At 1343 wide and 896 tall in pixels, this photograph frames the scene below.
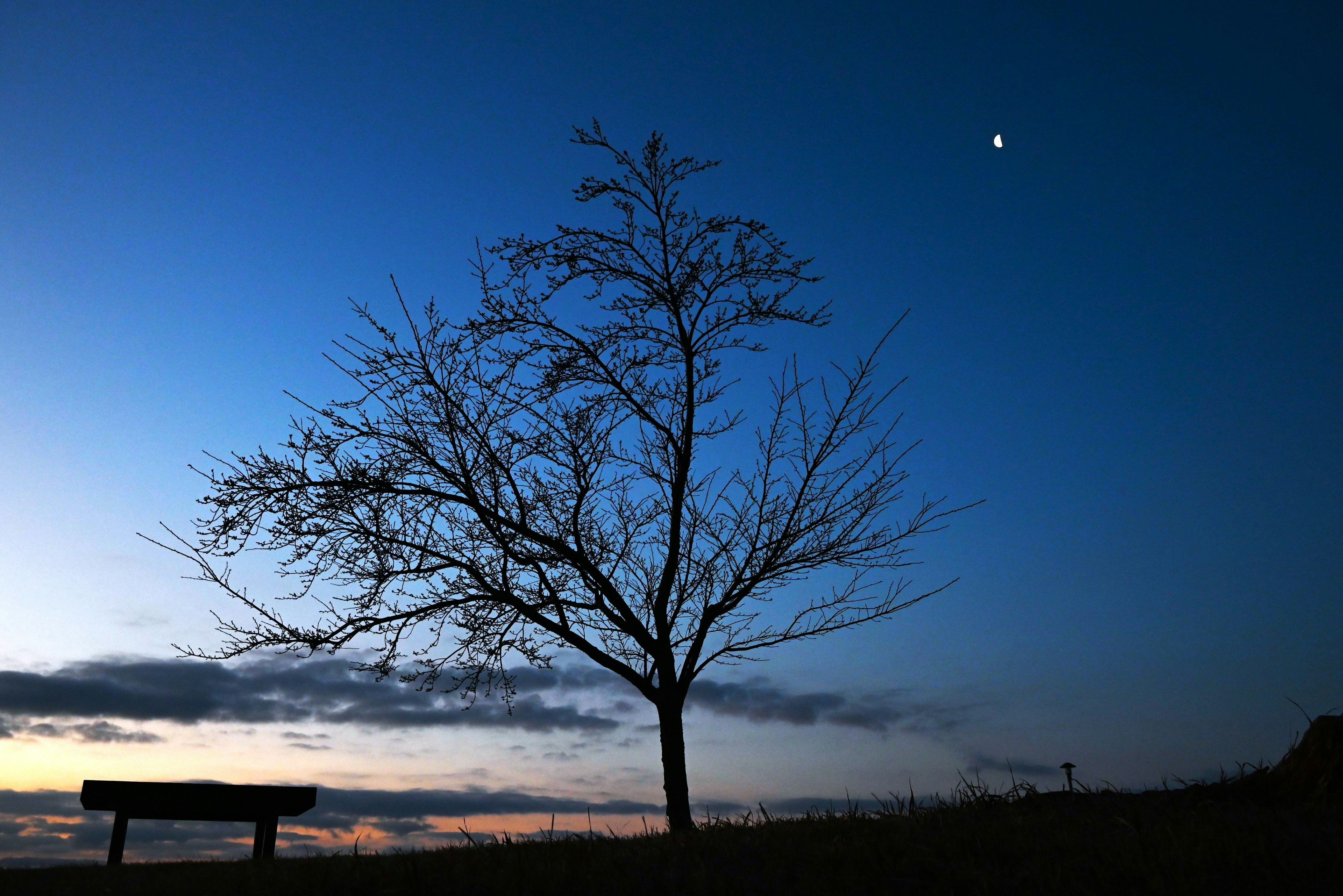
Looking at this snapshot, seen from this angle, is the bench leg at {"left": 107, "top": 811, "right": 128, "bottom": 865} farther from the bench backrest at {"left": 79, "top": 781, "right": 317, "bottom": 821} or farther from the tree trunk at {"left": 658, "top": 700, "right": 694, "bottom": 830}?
the tree trunk at {"left": 658, "top": 700, "right": 694, "bottom": 830}

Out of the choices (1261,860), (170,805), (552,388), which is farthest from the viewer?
(170,805)

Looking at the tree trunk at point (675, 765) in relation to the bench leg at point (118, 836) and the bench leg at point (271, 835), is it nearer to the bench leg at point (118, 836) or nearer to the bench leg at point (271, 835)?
the bench leg at point (271, 835)

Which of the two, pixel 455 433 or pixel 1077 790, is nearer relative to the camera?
pixel 1077 790

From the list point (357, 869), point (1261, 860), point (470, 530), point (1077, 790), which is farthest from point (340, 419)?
→ point (1261, 860)

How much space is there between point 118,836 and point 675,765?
7.72 m

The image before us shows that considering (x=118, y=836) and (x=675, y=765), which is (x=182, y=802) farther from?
(x=675, y=765)

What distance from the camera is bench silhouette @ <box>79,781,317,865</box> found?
11.2 meters

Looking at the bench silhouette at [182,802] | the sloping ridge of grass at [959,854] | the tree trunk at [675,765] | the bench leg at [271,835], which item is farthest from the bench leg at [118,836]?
the tree trunk at [675,765]

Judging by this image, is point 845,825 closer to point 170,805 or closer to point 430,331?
point 430,331

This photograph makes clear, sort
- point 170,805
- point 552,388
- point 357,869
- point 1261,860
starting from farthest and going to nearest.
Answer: point 170,805 → point 552,388 → point 357,869 → point 1261,860

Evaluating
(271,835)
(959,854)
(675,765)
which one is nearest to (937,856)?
(959,854)

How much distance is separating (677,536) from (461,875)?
16.7ft

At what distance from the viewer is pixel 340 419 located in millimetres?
9531

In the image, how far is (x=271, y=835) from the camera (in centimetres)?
1155
